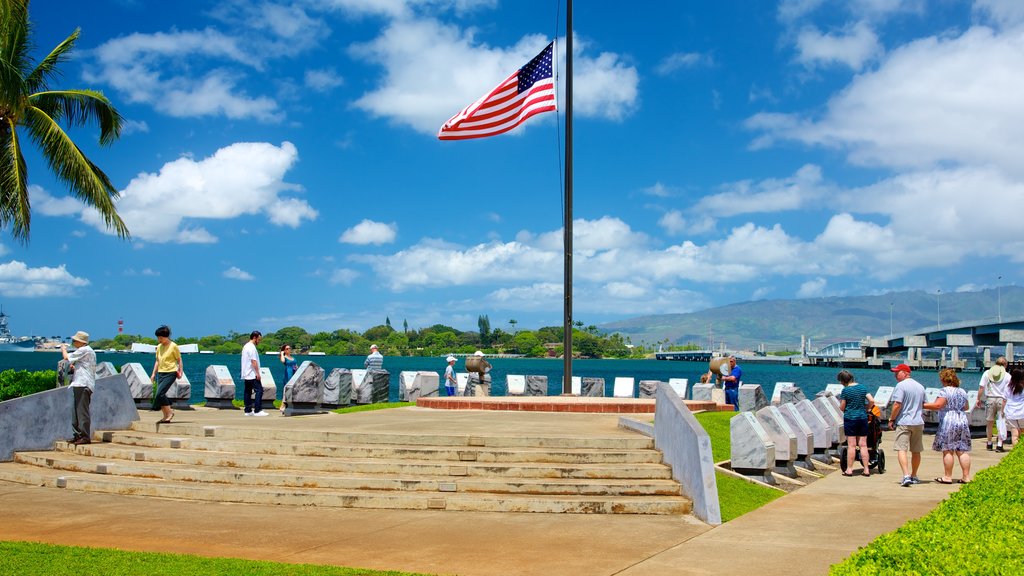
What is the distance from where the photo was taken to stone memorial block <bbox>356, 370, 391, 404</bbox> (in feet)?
73.7

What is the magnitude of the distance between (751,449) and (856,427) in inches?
108

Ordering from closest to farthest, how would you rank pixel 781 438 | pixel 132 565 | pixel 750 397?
pixel 132 565
pixel 781 438
pixel 750 397

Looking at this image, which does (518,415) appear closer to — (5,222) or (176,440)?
(176,440)

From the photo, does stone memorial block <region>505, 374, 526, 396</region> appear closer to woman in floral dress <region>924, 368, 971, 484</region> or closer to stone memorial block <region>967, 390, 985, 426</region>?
stone memorial block <region>967, 390, 985, 426</region>

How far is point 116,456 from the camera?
12.2 m

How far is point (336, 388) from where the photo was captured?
2116 cm

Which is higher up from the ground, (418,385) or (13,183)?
(13,183)

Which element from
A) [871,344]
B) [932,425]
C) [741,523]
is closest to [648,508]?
[741,523]

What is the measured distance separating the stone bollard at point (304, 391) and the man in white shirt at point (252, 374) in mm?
762

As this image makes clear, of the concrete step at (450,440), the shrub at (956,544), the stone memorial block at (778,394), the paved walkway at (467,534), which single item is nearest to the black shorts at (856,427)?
the paved walkway at (467,534)

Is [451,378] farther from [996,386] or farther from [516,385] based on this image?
[996,386]

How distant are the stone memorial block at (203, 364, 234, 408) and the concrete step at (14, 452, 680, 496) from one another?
10.1 meters

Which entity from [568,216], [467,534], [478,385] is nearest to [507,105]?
[568,216]

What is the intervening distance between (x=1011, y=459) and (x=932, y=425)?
12.0 m
